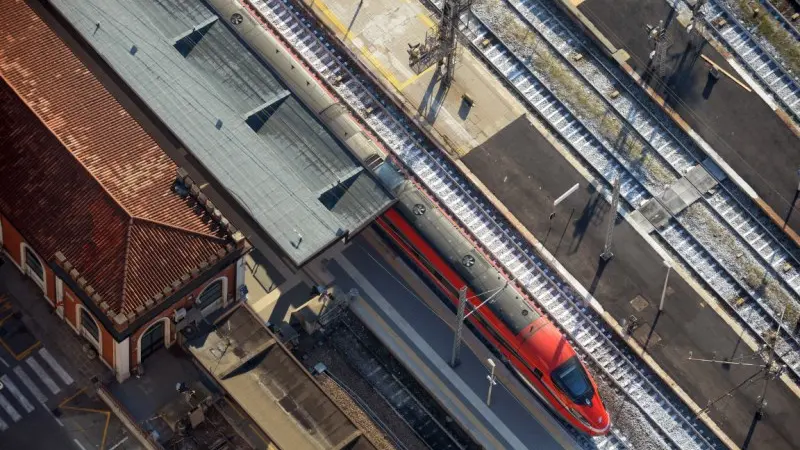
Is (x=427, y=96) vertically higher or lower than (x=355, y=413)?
higher

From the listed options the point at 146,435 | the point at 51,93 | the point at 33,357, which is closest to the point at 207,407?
the point at 146,435

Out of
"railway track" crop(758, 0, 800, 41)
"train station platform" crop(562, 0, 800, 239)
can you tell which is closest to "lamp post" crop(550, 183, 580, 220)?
"train station platform" crop(562, 0, 800, 239)

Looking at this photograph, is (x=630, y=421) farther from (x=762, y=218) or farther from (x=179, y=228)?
(x=179, y=228)

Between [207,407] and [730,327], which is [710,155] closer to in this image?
[730,327]

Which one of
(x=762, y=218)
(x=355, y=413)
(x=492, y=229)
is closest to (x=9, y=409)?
(x=355, y=413)

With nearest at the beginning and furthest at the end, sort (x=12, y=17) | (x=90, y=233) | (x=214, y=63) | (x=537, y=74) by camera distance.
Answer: (x=90, y=233), (x=12, y=17), (x=214, y=63), (x=537, y=74)

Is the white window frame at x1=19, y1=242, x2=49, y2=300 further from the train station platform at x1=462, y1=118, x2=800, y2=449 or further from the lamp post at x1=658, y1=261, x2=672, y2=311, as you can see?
the lamp post at x1=658, y1=261, x2=672, y2=311

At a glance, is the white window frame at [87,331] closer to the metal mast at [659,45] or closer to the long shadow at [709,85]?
the metal mast at [659,45]
